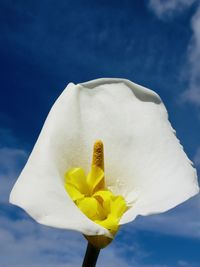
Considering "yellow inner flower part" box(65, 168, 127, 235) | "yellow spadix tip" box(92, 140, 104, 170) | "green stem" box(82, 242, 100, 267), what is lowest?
"green stem" box(82, 242, 100, 267)

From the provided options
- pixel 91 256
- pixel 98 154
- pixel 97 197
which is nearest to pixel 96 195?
pixel 97 197

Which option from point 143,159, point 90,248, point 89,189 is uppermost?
point 143,159

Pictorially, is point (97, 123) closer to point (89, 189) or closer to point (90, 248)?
point (89, 189)

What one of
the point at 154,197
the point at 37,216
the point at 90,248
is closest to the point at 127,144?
the point at 154,197

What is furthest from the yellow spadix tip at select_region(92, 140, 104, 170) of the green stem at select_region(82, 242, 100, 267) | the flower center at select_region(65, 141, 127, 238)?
the green stem at select_region(82, 242, 100, 267)

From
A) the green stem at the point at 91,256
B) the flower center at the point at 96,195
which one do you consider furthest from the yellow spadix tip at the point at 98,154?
the green stem at the point at 91,256

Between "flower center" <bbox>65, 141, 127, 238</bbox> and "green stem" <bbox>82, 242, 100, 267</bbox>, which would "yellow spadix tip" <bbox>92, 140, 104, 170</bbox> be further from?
"green stem" <bbox>82, 242, 100, 267</bbox>

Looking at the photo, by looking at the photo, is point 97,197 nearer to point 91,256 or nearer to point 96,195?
point 96,195

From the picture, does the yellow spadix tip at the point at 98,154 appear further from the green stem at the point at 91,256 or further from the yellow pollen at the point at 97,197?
the green stem at the point at 91,256
